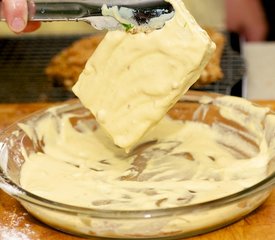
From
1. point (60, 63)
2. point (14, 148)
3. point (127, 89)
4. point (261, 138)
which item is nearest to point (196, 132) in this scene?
point (261, 138)

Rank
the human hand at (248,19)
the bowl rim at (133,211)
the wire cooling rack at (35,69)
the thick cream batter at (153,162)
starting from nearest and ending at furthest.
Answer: the bowl rim at (133,211), the thick cream batter at (153,162), the wire cooling rack at (35,69), the human hand at (248,19)

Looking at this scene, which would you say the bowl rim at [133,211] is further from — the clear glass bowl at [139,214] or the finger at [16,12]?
the finger at [16,12]

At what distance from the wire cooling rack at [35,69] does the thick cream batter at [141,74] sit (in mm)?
650

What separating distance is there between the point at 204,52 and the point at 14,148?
0.50 meters

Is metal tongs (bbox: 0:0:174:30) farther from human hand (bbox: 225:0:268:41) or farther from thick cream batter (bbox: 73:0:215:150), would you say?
human hand (bbox: 225:0:268:41)

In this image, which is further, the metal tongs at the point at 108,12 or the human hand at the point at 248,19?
the human hand at the point at 248,19

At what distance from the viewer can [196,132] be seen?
5.93 feet

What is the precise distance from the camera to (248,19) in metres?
3.01

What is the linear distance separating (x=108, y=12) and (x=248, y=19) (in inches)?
64.2

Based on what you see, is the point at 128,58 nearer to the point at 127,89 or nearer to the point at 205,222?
the point at 127,89

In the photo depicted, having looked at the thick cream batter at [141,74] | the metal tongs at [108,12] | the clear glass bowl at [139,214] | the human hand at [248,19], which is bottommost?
the human hand at [248,19]

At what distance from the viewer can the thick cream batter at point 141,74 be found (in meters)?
1.45

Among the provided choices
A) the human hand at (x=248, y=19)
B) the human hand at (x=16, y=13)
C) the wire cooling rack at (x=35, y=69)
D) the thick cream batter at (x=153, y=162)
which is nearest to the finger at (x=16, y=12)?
the human hand at (x=16, y=13)

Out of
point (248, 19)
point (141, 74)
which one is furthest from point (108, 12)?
point (248, 19)
